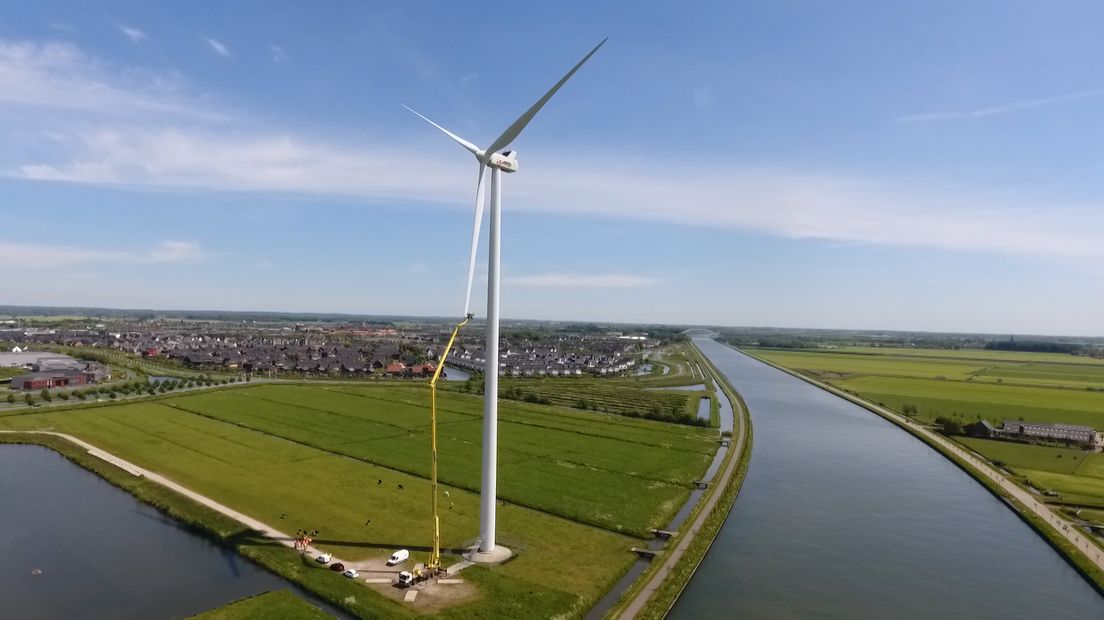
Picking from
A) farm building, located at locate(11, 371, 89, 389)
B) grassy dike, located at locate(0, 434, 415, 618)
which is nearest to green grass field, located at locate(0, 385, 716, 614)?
grassy dike, located at locate(0, 434, 415, 618)

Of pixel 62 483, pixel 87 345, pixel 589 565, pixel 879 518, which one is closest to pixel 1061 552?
pixel 879 518

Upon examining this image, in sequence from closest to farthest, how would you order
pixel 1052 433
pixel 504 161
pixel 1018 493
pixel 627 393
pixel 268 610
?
pixel 268 610 < pixel 504 161 < pixel 1018 493 < pixel 1052 433 < pixel 627 393

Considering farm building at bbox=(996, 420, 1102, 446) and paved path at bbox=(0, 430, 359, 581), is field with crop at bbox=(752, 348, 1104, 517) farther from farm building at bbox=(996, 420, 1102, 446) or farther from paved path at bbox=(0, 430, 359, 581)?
paved path at bbox=(0, 430, 359, 581)

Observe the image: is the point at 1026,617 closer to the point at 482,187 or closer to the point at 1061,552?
the point at 1061,552

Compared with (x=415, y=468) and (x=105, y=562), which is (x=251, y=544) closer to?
(x=105, y=562)

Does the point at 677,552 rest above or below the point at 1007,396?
below

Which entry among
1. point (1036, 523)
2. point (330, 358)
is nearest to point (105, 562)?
point (1036, 523)

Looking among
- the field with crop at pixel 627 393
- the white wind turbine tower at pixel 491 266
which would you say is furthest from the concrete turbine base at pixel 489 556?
the field with crop at pixel 627 393
